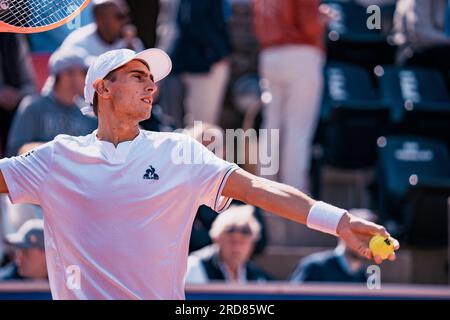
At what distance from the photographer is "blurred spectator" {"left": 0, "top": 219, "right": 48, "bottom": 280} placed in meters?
6.06

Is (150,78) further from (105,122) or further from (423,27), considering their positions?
(423,27)

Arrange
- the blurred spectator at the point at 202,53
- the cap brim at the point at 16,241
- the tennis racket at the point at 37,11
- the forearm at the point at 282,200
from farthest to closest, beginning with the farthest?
the blurred spectator at the point at 202,53 → the cap brim at the point at 16,241 → the tennis racket at the point at 37,11 → the forearm at the point at 282,200

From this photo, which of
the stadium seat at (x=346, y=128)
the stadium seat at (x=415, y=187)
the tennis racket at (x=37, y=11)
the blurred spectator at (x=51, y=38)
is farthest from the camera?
the stadium seat at (x=346, y=128)

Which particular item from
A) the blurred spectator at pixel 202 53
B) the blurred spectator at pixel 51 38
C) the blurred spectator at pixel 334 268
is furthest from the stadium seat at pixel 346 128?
the blurred spectator at pixel 51 38

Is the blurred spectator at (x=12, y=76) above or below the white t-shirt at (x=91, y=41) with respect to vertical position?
below

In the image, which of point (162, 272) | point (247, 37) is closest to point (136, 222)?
point (162, 272)

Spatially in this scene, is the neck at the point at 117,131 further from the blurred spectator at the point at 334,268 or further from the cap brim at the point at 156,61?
the blurred spectator at the point at 334,268

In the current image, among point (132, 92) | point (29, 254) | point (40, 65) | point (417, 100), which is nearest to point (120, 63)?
point (132, 92)

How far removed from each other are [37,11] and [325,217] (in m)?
1.42

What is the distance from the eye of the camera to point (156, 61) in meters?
4.16

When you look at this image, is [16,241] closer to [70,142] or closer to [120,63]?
[70,142]

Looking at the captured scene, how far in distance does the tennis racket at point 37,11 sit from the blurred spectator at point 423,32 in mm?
4010

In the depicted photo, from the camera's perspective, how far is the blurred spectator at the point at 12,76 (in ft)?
23.3

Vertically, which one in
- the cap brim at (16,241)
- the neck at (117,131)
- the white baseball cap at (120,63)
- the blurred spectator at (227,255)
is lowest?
the blurred spectator at (227,255)
